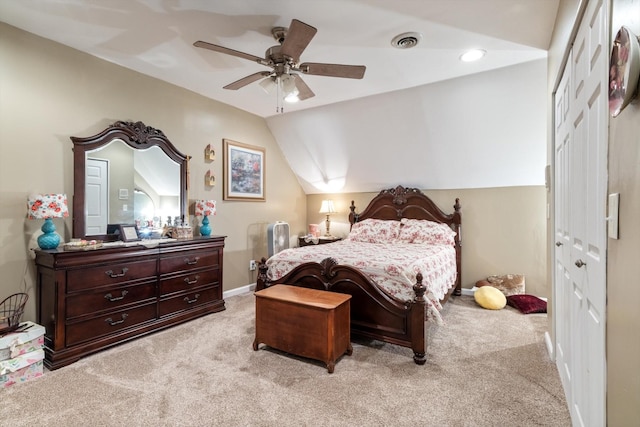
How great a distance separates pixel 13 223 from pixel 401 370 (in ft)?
10.8

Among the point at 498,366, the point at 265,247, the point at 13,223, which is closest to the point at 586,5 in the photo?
the point at 498,366

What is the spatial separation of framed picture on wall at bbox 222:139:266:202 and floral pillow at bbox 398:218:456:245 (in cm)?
219

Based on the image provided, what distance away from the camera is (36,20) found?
8.24ft

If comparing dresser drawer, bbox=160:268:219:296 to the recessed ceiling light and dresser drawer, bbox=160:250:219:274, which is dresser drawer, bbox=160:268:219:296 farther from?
the recessed ceiling light

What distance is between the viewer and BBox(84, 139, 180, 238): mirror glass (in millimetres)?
3082

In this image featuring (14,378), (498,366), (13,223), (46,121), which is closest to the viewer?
(14,378)

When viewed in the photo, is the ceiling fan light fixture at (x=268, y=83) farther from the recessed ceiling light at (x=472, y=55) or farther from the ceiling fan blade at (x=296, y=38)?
the recessed ceiling light at (x=472, y=55)

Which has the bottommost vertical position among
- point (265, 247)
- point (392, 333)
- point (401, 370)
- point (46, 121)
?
point (401, 370)

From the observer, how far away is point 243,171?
4.67 metres

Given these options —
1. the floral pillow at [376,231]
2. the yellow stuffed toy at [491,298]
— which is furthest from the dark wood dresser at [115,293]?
the yellow stuffed toy at [491,298]

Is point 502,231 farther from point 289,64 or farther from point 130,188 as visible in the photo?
point 130,188

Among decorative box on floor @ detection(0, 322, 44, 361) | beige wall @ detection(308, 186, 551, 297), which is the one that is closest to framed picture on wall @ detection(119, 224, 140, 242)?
decorative box on floor @ detection(0, 322, 44, 361)

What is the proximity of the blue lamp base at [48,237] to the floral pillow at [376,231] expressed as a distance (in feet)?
11.1

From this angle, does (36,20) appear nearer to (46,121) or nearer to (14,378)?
(46,121)
